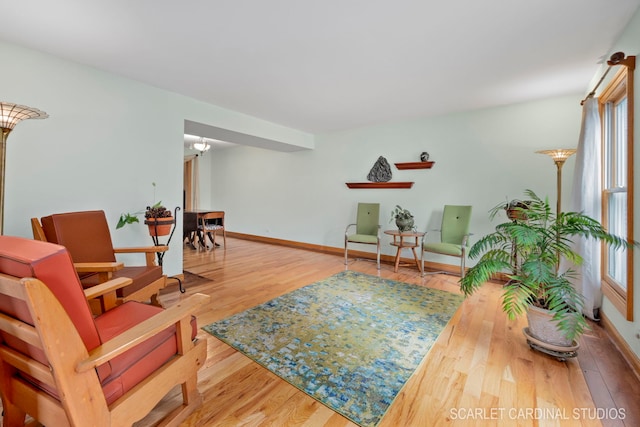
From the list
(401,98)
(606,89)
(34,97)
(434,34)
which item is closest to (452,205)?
(401,98)

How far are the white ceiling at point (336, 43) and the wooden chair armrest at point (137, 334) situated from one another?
1.89 metres

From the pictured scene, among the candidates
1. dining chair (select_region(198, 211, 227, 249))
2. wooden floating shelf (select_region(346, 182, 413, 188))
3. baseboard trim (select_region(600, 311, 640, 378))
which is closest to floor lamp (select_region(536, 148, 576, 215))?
baseboard trim (select_region(600, 311, 640, 378))

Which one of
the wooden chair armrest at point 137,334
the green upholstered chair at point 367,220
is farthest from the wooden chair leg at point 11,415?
the green upholstered chair at point 367,220

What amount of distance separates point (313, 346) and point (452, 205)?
3.17 metres

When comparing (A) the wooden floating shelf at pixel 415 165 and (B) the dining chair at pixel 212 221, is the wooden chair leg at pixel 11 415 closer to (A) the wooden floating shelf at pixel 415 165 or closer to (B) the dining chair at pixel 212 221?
(B) the dining chair at pixel 212 221

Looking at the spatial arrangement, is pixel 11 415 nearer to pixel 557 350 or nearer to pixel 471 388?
pixel 471 388

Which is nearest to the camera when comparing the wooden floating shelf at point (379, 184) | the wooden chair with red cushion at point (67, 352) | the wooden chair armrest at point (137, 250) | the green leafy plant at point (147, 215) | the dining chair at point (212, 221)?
the wooden chair with red cushion at point (67, 352)

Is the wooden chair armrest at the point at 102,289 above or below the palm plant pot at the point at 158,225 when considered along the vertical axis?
below

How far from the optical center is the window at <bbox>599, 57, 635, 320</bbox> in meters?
1.91

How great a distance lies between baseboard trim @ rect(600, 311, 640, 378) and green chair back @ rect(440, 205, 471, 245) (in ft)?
5.46

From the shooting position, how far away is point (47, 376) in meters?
0.95

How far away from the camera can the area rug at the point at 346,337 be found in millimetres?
1583

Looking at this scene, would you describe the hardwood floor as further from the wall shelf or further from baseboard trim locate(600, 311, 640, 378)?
the wall shelf

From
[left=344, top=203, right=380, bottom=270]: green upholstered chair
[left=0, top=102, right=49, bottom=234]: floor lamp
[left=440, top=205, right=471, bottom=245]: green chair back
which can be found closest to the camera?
[left=0, top=102, right=49, bottom=234]: floor lamp
